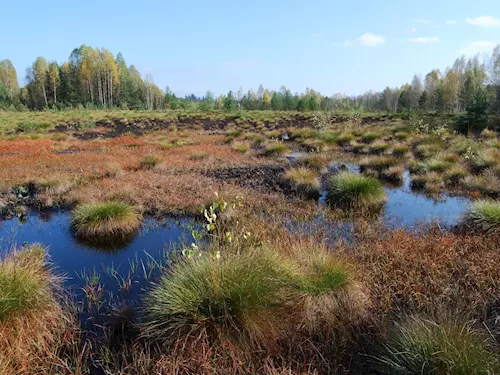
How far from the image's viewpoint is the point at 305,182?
33.7ft

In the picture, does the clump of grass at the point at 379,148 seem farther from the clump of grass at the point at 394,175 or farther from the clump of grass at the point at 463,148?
the clump of grass at the point at 394,175

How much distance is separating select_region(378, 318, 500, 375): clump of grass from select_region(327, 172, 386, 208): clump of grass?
5.38 meters

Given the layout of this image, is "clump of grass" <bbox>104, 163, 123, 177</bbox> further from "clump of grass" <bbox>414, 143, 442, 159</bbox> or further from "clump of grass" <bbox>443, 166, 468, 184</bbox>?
"clump of grass" <bbox>414, 143, 442, 159</bbox>

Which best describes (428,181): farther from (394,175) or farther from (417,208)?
(417,208)

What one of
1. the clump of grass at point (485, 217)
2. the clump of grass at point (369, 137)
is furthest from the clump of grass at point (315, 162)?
the clump of grass at point (369, 137)

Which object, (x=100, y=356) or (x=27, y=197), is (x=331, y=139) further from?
(x=100, y=356)

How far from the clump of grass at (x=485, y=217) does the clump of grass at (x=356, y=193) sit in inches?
85.0

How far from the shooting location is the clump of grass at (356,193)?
28.0 ft

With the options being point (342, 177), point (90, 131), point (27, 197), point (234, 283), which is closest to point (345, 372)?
point (234, 283)

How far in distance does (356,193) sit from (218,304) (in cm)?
595

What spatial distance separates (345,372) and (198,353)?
1.39 metres

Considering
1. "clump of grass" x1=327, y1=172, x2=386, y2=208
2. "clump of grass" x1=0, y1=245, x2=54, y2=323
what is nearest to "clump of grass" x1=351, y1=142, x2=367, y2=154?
"clump of grass" x1=327, y1=172, x2=386, y2=208

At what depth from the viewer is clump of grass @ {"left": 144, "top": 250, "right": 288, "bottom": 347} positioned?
353 centimetres

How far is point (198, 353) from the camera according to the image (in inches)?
128
